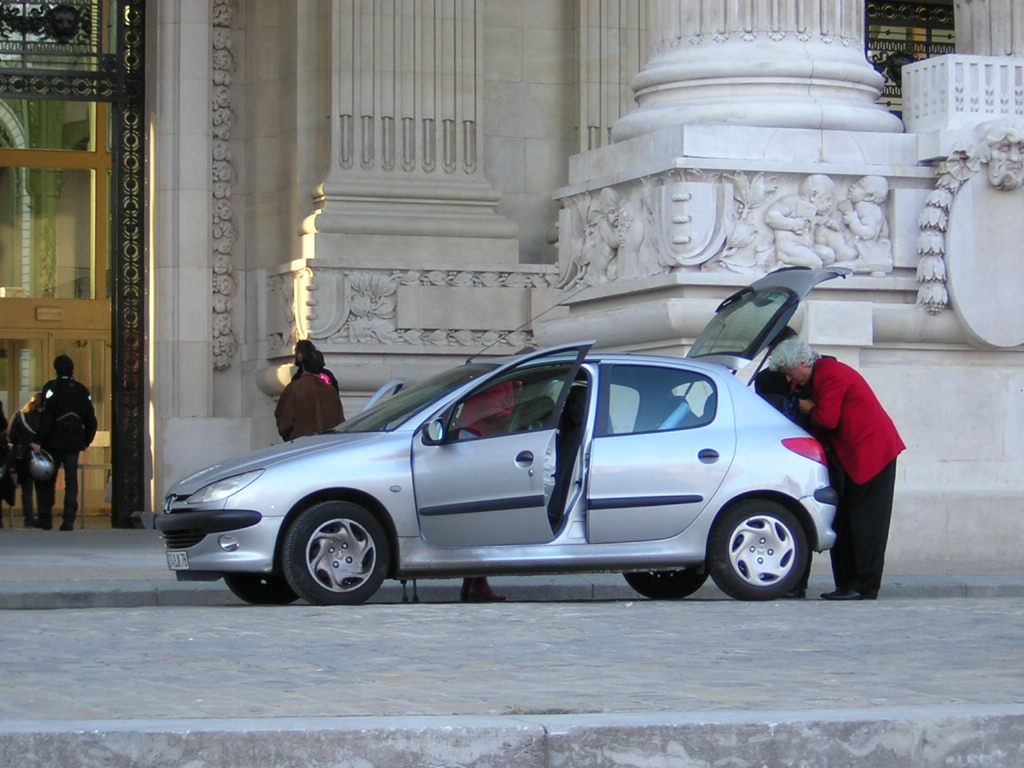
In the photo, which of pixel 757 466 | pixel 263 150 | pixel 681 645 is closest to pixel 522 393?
pixel 757 466

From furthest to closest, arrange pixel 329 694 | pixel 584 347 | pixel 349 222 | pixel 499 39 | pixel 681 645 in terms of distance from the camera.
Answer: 1. pixel 499 39
2. pixel 349 222
3. pixel 584 347
4. pixel 681 645
5. pixel 329 694

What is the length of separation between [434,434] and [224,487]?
1145 mm

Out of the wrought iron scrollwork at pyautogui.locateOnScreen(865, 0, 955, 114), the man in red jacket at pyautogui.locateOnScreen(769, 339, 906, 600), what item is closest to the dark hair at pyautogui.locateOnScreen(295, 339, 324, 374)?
the man in red jacket at pyautogui.locateOnScreen(769, 339, 906, 600)

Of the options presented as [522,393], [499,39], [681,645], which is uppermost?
[499,39]

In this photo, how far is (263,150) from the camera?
21422mm

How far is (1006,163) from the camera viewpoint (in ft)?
51.6

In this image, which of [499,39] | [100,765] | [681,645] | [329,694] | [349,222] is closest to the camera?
[100,765]

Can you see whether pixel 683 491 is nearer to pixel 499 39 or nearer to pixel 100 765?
pixel 100 765

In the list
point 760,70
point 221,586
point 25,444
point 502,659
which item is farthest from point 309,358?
point 502,659

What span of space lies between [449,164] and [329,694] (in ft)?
46.0

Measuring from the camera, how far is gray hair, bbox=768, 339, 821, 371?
12656 mm

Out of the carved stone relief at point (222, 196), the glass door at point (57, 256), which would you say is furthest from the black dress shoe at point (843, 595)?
the glass door at point (57, 256)

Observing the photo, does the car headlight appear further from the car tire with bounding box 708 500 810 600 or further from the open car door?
the car tire with bounding box 708 500 810 600

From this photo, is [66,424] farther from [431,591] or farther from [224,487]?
[224,487]
